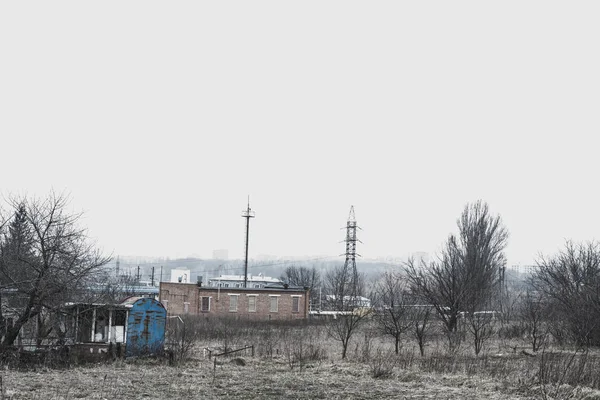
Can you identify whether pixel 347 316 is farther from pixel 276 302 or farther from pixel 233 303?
pixel 233 303

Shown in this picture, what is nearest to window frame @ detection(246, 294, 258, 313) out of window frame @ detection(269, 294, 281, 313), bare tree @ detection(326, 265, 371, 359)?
window frame @ detection(269, 294, 281, 313)

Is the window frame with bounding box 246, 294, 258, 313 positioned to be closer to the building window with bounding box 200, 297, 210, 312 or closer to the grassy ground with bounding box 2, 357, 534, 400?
the building window with bounding box 200, 297, 210, 312

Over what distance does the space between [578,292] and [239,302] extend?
2751 cm

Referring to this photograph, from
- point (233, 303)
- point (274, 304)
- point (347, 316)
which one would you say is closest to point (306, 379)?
point (347, 316)

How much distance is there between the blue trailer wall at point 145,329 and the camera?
19.5 meters

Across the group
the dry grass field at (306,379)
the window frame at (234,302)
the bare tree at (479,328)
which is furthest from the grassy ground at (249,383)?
the window frame at (234,302)

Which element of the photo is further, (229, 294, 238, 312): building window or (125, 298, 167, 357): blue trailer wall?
(229, 294, 238, 312): building window

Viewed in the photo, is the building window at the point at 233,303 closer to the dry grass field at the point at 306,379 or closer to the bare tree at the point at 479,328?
the bare tree at the point at 479,328

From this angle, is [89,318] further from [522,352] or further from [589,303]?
[589,303]

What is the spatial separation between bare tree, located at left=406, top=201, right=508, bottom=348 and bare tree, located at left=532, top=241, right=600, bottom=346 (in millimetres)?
3916

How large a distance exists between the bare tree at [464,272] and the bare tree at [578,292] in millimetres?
3916

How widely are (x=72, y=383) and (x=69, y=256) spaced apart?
5.07 m

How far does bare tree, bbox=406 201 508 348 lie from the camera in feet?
104

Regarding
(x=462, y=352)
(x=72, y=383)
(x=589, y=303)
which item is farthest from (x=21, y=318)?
(x=589, y=303)
